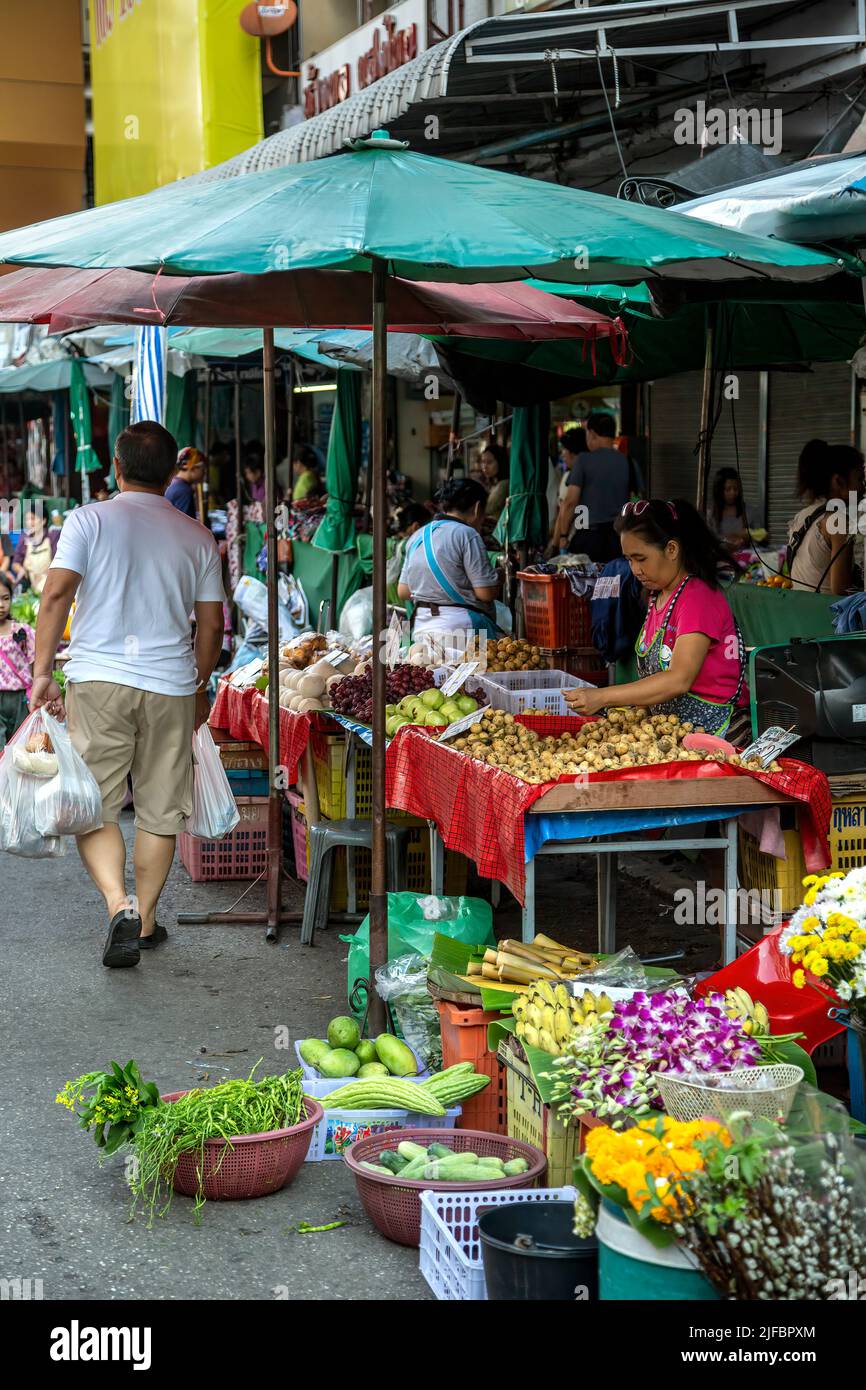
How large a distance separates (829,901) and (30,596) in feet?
38.0

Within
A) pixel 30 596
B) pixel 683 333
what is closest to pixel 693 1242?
pixel 683 333

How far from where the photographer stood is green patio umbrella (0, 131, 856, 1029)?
4.62 meters

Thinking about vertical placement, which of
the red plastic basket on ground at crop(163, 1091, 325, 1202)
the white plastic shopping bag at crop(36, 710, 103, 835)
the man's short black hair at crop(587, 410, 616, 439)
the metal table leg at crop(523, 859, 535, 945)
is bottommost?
the red plastic basket on ground at crop(163, 1091, 325, 1202)

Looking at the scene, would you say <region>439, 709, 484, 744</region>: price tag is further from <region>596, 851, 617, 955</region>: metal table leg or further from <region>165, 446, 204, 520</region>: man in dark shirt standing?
<region>165, 446, 204, 520</region>: man in dark shirt standing

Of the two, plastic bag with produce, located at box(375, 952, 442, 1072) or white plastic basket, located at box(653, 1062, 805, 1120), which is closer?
white plastic basket, located at box(653, 1062, 805, 1120)

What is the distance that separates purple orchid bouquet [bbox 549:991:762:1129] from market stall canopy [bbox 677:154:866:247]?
2738 mm

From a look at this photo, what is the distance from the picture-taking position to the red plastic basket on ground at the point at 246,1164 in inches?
171

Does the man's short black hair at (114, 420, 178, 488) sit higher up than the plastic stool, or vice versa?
the man's short black hair at (114, 420, 178, 488)

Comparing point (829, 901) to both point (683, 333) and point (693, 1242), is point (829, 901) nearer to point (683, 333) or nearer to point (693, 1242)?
point (693, 1242)

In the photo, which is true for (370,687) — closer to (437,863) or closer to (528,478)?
(437,863)

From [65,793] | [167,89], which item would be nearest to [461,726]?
[65,793]

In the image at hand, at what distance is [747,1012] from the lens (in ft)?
13.6

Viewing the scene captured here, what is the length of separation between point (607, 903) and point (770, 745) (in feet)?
3.84

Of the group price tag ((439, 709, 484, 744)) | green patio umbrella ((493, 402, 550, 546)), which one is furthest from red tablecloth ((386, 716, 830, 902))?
green patio umbrella ((493, 402, 550, 546))
